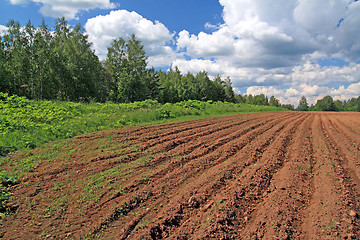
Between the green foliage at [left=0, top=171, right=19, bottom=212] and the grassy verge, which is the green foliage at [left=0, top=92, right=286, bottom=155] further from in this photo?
the green foliage at [left=0, top=171, right=19, bottom=212]

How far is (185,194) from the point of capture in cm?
404

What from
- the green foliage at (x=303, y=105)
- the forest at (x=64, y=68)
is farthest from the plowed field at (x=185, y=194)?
the green foliage at (x=303, y=105)

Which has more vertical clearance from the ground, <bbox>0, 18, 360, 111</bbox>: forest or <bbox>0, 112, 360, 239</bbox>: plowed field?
<bbox>0, 18, 360, 111</bbox>: forest

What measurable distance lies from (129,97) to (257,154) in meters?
30.4

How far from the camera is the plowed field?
3.13 m

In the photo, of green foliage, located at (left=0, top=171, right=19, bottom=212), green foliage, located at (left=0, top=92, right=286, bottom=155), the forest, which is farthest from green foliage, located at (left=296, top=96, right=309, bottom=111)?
green foliage, located at (left=0, top=171, right=19, bottom=212)

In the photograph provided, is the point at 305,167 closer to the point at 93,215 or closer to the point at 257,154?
the point at 257,154

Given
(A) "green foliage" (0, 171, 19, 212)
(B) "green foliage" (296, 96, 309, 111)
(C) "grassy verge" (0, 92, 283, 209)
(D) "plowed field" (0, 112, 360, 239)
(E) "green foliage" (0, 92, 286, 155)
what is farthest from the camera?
(B) "green foliage" (296, 96, 309, 111)

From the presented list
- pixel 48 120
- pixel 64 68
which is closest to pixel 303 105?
pixel 64 68

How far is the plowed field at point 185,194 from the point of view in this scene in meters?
3.13

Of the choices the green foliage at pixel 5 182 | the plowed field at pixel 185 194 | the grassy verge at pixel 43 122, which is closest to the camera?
the plowed field at pixel 185 194

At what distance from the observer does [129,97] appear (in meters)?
34.6

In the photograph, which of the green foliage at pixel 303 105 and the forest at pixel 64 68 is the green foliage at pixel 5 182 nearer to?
the forest at pixel 64 68

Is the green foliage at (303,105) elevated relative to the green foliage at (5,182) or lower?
elevated
